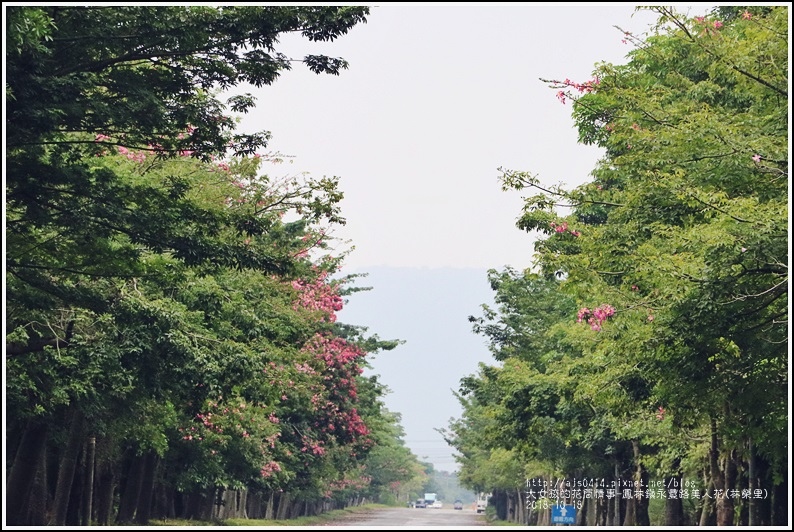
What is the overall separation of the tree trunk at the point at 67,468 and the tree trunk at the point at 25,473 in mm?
956

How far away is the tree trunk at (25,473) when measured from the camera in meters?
25.4

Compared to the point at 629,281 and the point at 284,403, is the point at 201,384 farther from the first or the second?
the point at 284,403

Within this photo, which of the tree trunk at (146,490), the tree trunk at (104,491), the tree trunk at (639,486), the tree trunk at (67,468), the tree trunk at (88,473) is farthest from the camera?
the tree trunk at (639,486)

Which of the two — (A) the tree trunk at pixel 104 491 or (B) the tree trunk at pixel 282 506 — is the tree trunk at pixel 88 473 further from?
(B) the tree trunk at pixel 282 506

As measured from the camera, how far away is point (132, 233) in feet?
58.4

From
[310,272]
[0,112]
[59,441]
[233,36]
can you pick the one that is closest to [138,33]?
[233,36]

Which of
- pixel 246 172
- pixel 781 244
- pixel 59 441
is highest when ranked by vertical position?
pixel 246 172

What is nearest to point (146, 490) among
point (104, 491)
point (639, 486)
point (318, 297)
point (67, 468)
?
point (104, 491)

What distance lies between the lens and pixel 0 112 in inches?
534

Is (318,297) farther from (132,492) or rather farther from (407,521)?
(407,521)

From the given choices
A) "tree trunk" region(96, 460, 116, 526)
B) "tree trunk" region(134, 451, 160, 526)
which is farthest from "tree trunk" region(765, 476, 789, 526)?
"tree trunk" region(134, 451, 160, 526)

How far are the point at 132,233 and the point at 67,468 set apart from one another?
12724 mm

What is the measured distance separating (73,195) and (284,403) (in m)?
33.9

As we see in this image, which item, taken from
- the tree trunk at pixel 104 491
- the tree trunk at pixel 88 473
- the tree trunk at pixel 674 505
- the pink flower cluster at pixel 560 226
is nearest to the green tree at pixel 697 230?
the pink flower cluster at pixel 560 226
